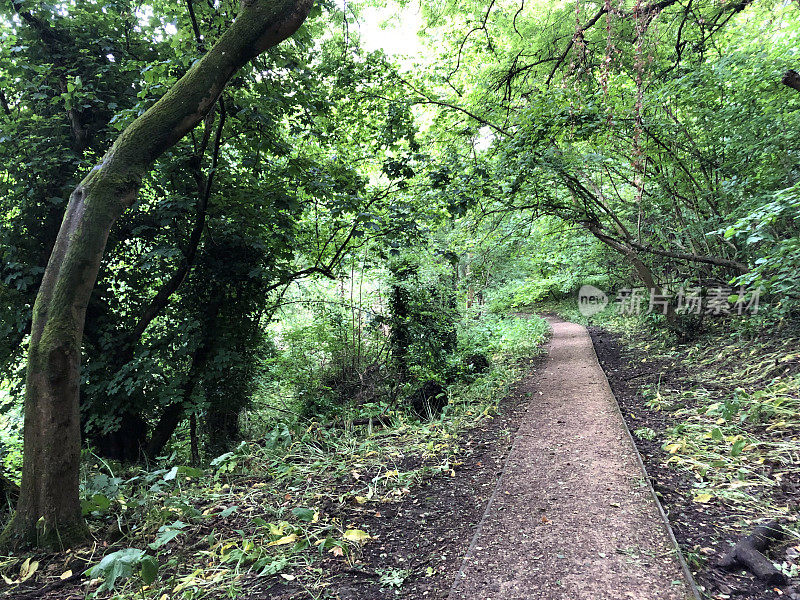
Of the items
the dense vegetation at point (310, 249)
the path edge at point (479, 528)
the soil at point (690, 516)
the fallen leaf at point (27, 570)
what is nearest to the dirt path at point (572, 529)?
the path edge at point (479, 528)

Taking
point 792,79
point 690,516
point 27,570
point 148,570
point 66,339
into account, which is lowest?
point 690,516

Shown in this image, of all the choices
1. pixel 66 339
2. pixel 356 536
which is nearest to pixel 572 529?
pixel 356 536

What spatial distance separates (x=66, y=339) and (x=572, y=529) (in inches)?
143

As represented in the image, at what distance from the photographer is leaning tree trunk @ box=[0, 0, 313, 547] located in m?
2.61

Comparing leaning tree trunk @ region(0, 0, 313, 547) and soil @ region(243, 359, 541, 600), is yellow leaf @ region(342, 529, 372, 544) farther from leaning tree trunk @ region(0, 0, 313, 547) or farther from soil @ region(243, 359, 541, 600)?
leaning tree trunk @ region(0, 0, 313, 547)

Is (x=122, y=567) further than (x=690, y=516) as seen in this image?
No

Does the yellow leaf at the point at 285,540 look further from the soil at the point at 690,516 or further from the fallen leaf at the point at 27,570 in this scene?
the soil at the point at 690,516

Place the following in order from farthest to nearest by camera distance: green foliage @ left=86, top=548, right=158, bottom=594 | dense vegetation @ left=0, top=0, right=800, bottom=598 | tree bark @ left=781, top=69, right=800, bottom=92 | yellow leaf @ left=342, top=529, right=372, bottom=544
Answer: tree bark @ left=781, top=69, right=800, bottom=92, dense vegetation @ left=0, top=0, right=800, bottom=598, yellow leaf @ left=342, top=529, right=372, bottom=544, green foliage @ left=86, top=548, right=158, bottom=594

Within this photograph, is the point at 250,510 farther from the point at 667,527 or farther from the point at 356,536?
the point at 667,527

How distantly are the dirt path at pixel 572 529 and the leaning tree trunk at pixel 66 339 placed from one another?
2559 millimetres

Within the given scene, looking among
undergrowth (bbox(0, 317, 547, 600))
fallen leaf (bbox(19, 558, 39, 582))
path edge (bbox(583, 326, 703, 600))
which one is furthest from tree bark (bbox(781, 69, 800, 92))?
fallen leaf (bbox(19, 558, 39, 582))

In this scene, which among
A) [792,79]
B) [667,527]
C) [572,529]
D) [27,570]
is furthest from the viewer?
[792,79]

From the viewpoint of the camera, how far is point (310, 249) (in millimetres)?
6590

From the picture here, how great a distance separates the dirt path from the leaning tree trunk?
2.56 meters
